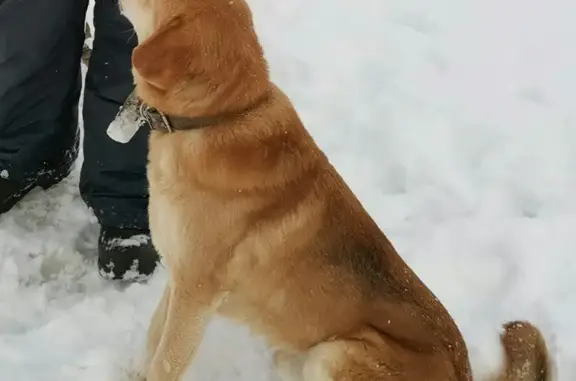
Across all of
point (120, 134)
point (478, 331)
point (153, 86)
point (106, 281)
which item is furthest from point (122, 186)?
→ point (478, 331)

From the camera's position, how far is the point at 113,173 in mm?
3102

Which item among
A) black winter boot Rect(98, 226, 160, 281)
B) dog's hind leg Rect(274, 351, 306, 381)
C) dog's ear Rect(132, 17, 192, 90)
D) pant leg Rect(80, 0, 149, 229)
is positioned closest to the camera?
dog's ear Rect(132, 17, 192, 90)

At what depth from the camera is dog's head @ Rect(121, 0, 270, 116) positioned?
2.06 metres

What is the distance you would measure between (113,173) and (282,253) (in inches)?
38.4

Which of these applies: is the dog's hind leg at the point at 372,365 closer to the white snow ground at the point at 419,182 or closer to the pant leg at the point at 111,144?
the white snow ground at the point at 419,182

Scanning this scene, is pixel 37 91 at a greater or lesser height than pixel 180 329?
greater

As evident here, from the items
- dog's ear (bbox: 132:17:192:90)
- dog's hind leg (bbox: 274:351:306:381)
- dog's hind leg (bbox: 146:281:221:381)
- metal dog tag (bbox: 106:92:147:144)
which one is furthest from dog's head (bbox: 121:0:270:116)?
dog's hind leg (bbox: 274:351:306:381)

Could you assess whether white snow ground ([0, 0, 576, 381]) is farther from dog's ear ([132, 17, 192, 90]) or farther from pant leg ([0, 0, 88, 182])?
dog's ear ([132, 17, 192, 90])

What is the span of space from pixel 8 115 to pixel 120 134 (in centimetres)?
90

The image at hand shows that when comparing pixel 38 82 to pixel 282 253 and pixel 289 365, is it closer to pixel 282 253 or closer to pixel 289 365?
pixel 282 253

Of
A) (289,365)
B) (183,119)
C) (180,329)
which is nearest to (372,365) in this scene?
(289,365)

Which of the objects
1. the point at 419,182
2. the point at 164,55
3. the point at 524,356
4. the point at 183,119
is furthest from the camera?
the point at 419,182

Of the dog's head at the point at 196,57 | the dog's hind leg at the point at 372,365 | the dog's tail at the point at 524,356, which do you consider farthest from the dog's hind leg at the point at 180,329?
the dog's tail at the point at 524,356

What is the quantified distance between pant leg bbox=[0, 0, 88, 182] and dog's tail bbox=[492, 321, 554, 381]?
1.91 metres
